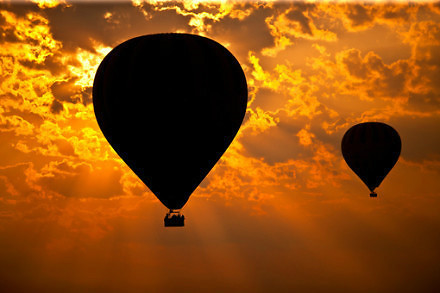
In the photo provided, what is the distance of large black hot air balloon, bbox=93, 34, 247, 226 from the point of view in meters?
27.6

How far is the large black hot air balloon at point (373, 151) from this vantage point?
4959cm

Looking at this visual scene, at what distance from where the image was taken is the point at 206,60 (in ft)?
91.5

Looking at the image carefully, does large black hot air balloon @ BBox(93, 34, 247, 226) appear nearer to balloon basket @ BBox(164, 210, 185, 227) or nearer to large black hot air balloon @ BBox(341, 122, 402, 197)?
balloon basket @ BBox(164, 210, 185, 227)

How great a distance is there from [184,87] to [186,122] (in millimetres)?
1609

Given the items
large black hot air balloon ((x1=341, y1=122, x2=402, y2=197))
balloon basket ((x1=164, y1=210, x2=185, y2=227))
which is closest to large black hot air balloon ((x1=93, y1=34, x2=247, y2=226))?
balloon basket ((x1=164, y1=210, x2=185, y2=227))

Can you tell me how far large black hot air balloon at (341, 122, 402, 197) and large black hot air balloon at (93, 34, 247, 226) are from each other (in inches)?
936

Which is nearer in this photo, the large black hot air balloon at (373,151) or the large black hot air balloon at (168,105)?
the large black hot air balloon at (168,105)

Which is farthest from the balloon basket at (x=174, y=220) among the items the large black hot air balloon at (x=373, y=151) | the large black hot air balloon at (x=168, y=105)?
the large black hot air balloon at (x=373, y=151)

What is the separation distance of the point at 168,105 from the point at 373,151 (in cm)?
2657

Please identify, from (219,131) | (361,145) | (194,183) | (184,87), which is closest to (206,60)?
(184,87)

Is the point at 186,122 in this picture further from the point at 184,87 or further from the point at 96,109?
the point at 96,109

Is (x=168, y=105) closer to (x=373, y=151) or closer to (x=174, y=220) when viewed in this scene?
(x=174, y=220)

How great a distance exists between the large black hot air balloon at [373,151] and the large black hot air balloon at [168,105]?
78.0ft

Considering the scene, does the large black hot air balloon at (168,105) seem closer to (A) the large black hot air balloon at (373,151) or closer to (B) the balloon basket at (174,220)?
(B) the balloon basket at (174,220)
